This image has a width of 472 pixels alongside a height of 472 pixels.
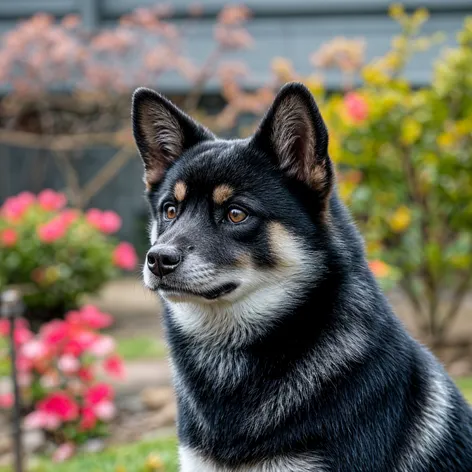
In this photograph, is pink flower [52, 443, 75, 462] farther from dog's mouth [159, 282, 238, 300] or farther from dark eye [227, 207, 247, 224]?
dark eye [227, 207, 247, 224]

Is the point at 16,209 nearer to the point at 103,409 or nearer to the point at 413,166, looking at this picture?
the point at 103,409

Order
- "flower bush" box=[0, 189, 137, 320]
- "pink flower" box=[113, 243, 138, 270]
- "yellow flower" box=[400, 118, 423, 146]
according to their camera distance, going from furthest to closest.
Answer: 1. "pink flower" box=[113, 243, 138, 270]
2. "flower bush" box=[0, 189, 137, 320]
3. "yellow flower" box=[400, 118, 423, 146]

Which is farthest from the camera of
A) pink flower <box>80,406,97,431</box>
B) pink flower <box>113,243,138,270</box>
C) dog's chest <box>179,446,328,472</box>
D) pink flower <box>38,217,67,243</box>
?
pink flower <box>113,243,138,270</box>

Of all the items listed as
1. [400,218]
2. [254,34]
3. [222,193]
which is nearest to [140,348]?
[400,218]

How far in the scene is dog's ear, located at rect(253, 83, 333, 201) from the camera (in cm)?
247

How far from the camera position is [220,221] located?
2.63m

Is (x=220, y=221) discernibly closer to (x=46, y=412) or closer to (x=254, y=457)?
(x=254, y=457)

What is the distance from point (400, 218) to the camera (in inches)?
258

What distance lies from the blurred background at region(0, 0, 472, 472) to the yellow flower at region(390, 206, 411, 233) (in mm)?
20

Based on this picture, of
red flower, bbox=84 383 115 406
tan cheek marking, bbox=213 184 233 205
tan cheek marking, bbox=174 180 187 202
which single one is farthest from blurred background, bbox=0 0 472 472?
tan cheek marking, bbox=213 184 233 205

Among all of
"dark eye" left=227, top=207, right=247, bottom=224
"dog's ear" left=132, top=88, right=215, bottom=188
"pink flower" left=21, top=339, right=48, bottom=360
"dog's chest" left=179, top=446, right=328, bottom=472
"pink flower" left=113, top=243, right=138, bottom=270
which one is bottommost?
"pink flower" left=113, top=243, right=138, bottom=270

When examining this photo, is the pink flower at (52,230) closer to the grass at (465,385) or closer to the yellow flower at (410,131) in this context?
the yellow flower at (410,131)

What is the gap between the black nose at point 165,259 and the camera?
98.1 inches

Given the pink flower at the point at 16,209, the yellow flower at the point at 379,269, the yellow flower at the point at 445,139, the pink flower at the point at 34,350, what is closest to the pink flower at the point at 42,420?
the pink flower at the point at 34,350
